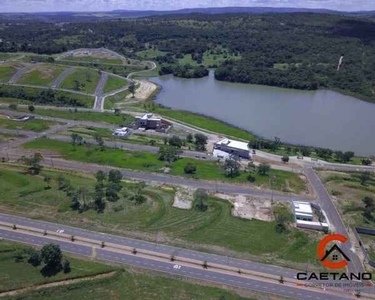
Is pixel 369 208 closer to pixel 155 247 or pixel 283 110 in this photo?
pixel 155 247

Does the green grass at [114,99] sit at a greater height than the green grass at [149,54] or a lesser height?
lesser

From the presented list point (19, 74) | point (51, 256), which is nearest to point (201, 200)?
point (51, 256)

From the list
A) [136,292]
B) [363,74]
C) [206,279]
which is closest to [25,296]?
[136,292]

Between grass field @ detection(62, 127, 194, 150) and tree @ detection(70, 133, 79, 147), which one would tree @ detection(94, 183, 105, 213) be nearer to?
tree @ detection(70, 133, 79, 147)

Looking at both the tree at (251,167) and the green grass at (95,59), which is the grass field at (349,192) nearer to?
the tree at (251,167)

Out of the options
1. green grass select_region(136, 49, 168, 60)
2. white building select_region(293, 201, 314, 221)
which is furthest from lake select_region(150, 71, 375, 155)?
green grass select_region(136, 49, 168, 60)

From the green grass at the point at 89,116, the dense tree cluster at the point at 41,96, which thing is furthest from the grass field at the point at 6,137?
the dense tree cluster at the point at 41,96

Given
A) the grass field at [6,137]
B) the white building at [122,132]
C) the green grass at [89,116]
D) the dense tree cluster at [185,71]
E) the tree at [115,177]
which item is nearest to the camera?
the tree at [115,177]

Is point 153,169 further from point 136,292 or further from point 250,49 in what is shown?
point 250,49
